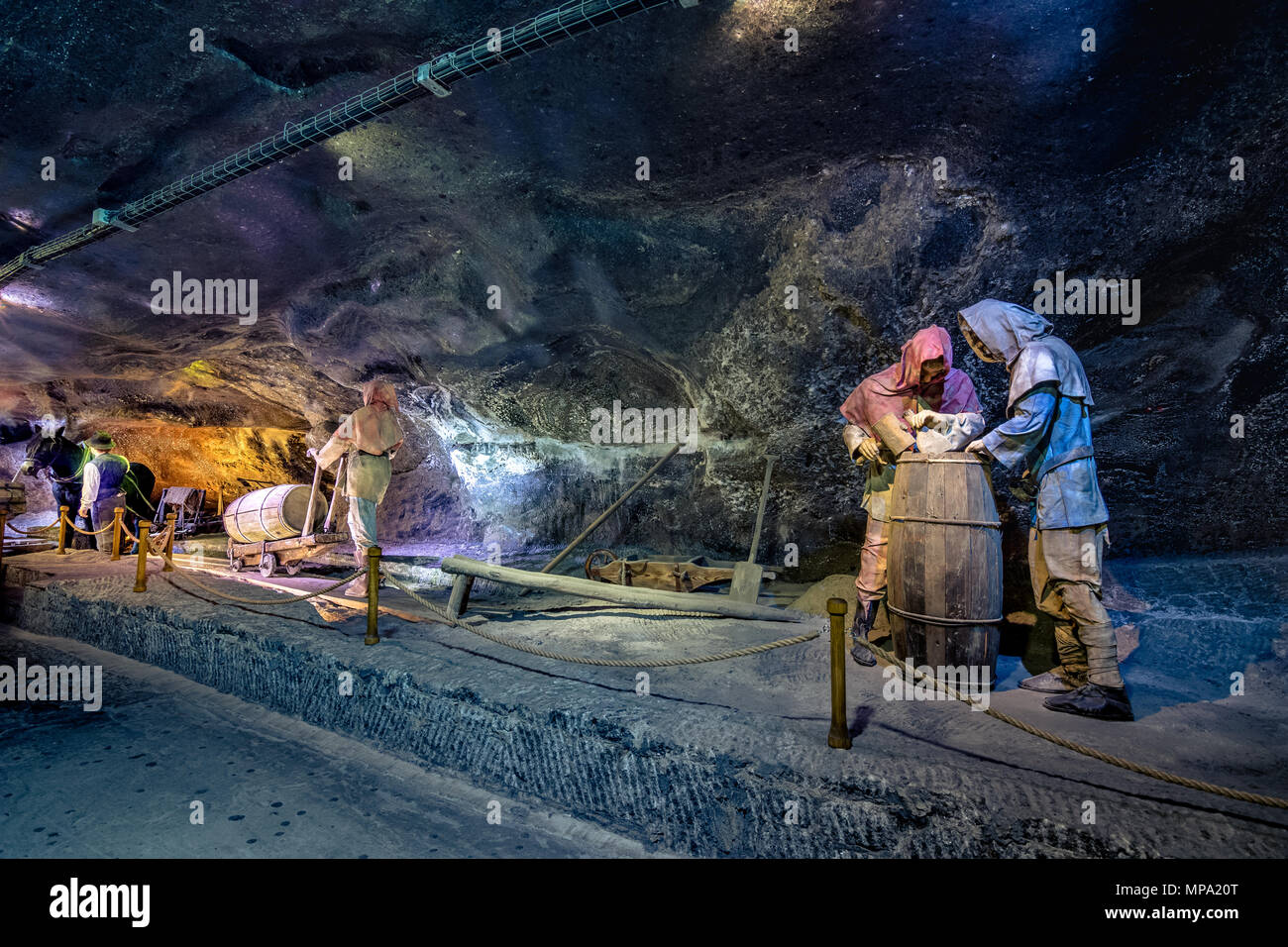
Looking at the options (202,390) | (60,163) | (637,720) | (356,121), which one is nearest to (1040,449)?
(637,720)

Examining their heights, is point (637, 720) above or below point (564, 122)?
below

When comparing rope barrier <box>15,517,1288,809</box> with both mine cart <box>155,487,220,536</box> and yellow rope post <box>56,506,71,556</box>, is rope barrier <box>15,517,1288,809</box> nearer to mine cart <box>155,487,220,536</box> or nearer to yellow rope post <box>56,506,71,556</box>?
yellow rope post <box>56,506,71,556</box>

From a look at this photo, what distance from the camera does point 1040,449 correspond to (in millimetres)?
3041

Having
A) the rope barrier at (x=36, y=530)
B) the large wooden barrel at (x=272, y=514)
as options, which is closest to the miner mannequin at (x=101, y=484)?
the rope barrier at (x=36, y=530)

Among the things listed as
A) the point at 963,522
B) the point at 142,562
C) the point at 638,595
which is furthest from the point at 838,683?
the point at 142,562

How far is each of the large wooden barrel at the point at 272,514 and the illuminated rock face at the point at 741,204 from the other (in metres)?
2.61

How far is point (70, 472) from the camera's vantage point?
12.3 meters

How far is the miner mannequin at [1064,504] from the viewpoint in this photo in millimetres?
2801

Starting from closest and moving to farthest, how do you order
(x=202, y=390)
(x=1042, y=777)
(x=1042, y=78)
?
(x=1042, y=777)
(x=1042, y=78)
(x=202, y=390)

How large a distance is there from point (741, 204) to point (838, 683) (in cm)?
466

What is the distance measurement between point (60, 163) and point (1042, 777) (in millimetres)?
8834

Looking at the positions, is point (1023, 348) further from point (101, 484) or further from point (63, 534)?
point (101, 484)

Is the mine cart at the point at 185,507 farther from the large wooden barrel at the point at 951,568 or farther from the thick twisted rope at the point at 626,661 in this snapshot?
the large wooden barrel at the point at 951,568

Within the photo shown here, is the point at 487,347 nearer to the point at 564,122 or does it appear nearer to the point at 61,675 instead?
the point at 564,122
